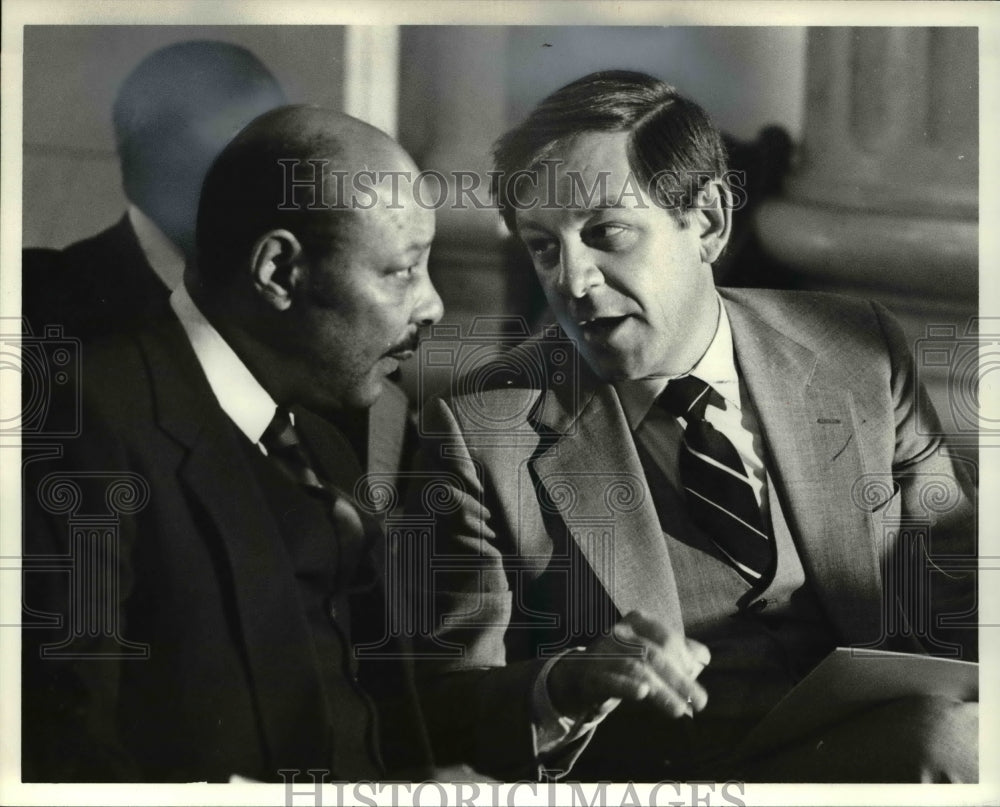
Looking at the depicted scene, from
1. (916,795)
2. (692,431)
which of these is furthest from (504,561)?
(916,795)

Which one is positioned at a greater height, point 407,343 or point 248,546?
point 407,343

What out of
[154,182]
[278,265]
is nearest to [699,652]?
[278,265]

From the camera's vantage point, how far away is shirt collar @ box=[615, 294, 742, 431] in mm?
2941

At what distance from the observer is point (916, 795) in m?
2.98

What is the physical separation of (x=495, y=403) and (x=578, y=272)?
16.4 inches

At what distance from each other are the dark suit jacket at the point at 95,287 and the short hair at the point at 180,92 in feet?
Answer: 0.67

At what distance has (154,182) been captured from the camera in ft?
9.50

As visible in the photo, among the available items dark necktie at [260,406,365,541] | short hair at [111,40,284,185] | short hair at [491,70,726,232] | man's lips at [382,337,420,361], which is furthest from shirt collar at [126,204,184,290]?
short hair at [491,70,726,232]

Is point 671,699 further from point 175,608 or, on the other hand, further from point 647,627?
point 175,608

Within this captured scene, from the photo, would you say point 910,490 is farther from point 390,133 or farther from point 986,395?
point 390,133

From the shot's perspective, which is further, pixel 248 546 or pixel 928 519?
pixel 928 519

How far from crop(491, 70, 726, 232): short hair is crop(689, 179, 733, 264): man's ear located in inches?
1.0

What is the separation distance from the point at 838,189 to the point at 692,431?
30.3 inches

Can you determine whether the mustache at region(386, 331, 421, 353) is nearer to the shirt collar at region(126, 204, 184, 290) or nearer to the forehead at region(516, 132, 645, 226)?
the forehead at region(516, 132, 645, 226)
